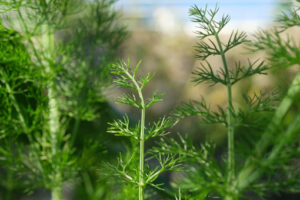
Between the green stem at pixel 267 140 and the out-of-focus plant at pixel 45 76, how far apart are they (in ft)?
0.62

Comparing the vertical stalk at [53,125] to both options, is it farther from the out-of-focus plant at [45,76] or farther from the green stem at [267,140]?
the green stem at [267,140]

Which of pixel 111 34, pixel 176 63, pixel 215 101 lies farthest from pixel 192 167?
pixel 176 63

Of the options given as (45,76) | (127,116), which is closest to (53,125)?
(45,76)

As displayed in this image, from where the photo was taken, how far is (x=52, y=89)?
0.42m

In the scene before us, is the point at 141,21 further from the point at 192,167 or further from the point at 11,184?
the point at 192,167

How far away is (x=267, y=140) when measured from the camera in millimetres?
166

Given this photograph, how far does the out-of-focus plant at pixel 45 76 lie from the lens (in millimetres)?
383

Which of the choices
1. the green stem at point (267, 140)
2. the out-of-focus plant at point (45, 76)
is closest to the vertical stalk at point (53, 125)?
the out-of-focus plant at point (45, 76)

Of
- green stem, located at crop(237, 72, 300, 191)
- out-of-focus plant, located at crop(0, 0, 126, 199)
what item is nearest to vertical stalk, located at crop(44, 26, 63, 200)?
out-of-focus plant, located at crop(0, 0, 126, 199)

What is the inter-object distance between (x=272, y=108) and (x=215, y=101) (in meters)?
1.52

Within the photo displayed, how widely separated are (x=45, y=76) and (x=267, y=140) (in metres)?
0.30

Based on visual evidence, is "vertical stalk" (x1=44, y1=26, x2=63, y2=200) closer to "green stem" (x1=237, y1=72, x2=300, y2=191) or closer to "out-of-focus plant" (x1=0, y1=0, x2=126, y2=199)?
"out-of-focus plant" (x1=0, y1=0, x2=126, y2=199)

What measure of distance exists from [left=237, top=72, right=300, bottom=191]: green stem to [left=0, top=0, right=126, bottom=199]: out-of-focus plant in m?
0.19

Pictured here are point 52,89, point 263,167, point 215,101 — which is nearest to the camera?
point 263,167
